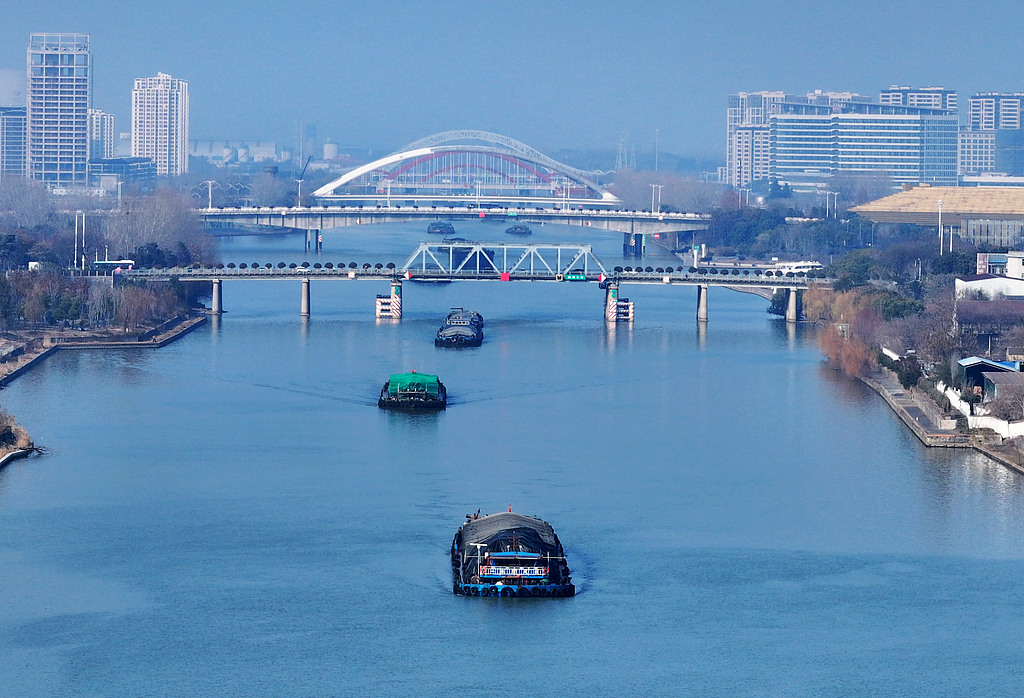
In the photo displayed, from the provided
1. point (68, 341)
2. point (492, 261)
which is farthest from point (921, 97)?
point (68, 341)

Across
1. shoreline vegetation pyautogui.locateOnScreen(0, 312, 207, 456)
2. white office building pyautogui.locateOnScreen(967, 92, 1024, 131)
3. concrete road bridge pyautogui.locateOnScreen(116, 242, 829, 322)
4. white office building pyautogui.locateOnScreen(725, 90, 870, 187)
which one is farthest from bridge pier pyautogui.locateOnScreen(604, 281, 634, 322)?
white office building pyautogui.locateOnScreen(967, 92, 1024, 131)

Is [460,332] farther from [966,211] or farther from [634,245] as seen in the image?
[634,245]

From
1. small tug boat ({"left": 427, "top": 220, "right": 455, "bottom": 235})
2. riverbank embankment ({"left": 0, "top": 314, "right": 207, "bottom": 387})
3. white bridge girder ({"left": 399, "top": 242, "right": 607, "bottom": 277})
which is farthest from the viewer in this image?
small tug boat ({"left": 427, "top": 220, "right": 455, "bottom": 235})

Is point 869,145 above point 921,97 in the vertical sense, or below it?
below

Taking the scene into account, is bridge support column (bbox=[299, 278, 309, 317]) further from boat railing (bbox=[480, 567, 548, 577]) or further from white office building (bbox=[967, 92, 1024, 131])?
white office building (bbox=[967, 92, 1024, 131])

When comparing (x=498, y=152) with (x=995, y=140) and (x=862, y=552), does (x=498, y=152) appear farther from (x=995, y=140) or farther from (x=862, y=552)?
(x=862, y=552)

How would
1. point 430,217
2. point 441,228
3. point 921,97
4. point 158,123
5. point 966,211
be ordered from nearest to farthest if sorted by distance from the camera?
point 966,211, point 430,217, point 441,228, point 921,97, point 158,123
